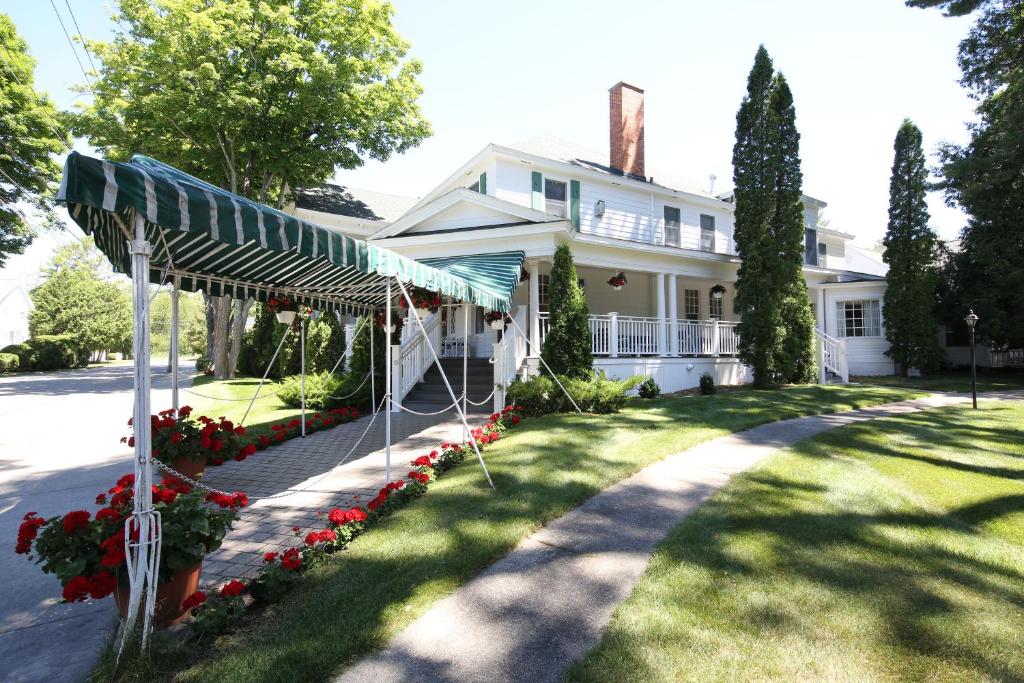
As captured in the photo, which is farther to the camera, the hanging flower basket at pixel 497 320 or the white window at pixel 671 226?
the white window at pixel 671 226

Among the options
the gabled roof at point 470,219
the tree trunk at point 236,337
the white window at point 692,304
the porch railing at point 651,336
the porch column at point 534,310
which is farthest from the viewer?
the tree trunk at point 236,337

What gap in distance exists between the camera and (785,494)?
527cm

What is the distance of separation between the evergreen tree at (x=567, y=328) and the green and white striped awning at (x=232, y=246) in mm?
1538

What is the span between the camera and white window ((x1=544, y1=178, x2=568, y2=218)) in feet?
51.7

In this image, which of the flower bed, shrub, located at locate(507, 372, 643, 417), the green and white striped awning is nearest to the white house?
shrub, located at locate(507, 372, 643, 417)

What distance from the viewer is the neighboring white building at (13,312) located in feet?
151

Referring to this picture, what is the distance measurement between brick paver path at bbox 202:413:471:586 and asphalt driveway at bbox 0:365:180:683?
786 millimetres

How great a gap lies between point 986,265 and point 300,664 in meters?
22.5

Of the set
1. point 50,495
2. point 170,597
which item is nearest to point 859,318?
point 170,597

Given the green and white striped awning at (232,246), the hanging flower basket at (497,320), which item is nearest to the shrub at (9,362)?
the green and white striped awning at (232,246)

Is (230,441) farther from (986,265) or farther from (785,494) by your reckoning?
(986,265)

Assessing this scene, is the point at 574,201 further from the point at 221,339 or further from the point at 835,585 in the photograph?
the point at 221,339

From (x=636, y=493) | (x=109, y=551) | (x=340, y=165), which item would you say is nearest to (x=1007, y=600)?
(x=636, y=493)

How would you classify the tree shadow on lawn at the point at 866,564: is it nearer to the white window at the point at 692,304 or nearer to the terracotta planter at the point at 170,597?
the terracotta planter at the point at 170,597
